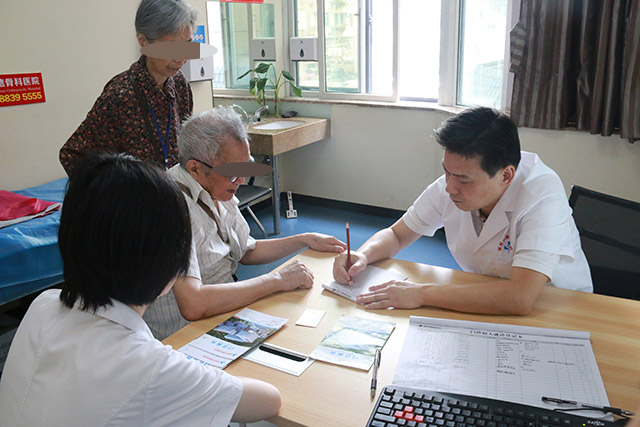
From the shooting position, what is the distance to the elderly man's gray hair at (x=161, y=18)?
188 centimetres

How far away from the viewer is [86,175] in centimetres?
85

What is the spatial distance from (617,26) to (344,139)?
221 cm

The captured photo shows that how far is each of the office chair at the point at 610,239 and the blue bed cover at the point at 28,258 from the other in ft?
6.41

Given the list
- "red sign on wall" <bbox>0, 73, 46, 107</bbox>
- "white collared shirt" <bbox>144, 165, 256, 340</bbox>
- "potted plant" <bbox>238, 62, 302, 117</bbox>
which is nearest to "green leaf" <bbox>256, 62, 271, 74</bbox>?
"potted plant" <bbox>238, 62, 302, 117</bbox>

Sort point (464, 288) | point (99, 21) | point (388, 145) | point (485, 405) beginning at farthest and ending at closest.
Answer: point (388, 145)
point (99, 21)
point (464, 288)
point (485, 405)

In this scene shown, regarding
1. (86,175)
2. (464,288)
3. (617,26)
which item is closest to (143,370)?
(86,175)

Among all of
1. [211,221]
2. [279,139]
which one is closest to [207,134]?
[211,221]

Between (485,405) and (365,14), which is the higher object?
(365,14)

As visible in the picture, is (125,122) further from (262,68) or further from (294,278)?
(262,68)

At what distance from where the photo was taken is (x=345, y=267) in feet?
5.24

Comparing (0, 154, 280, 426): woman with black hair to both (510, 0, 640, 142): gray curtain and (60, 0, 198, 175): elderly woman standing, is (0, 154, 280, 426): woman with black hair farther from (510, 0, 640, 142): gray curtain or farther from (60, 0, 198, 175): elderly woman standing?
(510, 0, 640, 142): gray curtain

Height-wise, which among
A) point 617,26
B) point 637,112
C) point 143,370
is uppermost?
point 617,26

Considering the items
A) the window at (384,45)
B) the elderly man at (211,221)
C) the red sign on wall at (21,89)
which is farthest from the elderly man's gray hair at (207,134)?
the window at (384,45)

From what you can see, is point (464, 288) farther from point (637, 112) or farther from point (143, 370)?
point (637, 112)
